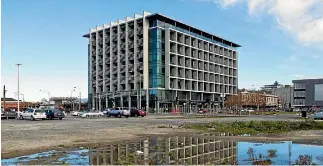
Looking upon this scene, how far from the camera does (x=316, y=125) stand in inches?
1220

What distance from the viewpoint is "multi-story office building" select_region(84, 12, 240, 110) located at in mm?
108000

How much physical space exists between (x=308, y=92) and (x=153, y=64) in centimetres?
7960

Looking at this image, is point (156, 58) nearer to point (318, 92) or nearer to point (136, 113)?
point (136, 113)

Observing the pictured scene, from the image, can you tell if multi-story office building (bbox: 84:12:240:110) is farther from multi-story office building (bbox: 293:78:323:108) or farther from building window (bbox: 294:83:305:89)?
building window (bbox: 294:83:305:89)

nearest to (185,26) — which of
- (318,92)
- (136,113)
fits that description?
(136,113)

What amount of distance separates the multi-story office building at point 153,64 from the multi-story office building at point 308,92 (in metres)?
39.4

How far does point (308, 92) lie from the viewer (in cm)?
15538

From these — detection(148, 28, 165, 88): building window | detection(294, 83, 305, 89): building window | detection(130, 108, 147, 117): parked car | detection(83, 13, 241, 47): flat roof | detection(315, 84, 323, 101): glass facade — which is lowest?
detection(130, 108, 147, 117): parked car

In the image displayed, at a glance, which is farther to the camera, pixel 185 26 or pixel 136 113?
pixel 185 26

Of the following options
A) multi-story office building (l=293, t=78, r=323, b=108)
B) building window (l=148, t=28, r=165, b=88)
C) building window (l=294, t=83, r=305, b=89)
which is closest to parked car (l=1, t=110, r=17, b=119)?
building window (l=148, t=28, r=165, b=88)

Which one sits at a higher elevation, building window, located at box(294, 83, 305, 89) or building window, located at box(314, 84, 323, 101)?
building window, located at box(294, 83, 305, 89)

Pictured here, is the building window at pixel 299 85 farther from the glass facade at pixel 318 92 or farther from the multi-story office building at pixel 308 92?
the glass facade at pixel 318 92

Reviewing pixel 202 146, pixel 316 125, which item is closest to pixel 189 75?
pixel 316 125

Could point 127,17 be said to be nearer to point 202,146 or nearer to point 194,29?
point 194,29
